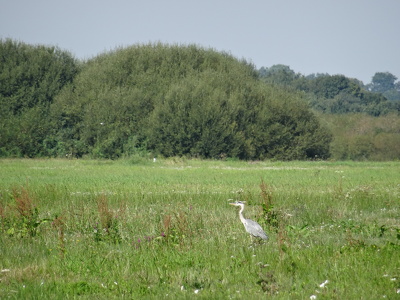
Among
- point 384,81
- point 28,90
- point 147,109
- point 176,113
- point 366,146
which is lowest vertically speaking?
point 366,146

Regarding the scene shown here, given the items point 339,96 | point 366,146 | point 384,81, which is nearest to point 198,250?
point 366,146

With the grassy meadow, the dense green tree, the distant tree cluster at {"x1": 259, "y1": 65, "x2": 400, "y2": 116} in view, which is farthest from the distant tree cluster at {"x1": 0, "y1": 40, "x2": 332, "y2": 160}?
the dense green tree

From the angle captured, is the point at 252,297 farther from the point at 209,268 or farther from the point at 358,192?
the point at 358,192

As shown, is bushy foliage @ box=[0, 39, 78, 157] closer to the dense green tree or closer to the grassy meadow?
the grassy meadow

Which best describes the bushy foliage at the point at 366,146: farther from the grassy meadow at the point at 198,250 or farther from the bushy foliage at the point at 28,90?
the grassy meadow at the point at 198,250

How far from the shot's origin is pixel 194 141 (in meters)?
46.0

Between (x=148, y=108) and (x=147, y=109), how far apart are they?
0.30 meters

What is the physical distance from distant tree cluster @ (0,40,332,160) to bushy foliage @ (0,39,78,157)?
73 millimetres

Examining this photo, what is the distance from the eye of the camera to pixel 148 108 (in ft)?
158

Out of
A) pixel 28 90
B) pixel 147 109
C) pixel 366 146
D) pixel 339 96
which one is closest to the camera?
pixel 147 109

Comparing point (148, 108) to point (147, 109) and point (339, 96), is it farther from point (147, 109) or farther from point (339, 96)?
point (339, 96)

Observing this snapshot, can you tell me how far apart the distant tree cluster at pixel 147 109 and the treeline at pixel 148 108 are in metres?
0.08

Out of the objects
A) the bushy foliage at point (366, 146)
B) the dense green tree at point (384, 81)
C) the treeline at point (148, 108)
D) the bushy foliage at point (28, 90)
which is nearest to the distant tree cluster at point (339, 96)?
the bushy foliage at point (366, 146)

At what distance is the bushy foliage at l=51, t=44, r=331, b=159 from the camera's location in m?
45.8
